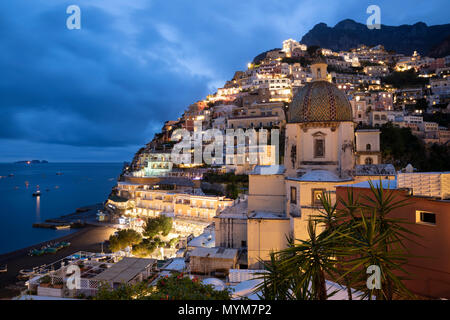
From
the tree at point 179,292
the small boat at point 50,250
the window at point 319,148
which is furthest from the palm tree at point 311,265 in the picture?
the small boat at point 50,250

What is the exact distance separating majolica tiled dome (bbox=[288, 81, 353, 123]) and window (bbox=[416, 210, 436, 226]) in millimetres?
10789

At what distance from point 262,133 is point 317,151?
131ft

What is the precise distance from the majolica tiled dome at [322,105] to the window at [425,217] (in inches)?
425

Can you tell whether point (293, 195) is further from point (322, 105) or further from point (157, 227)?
point (157, 227)

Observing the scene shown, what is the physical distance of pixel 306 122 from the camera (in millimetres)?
19469

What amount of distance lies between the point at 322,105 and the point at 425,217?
11.5m

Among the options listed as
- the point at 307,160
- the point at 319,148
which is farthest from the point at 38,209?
the point at 319,148

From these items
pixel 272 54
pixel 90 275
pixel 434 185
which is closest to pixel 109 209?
pixel 90 275

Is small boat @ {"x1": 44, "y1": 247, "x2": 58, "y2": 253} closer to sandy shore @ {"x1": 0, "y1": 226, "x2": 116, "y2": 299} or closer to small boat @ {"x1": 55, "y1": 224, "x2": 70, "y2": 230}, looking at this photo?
sandy shore @ {"x1": 0, "y1": 226, "x2": 116, "y2": 299}

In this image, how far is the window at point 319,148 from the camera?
1969cm

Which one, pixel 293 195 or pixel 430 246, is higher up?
pixel 293 195

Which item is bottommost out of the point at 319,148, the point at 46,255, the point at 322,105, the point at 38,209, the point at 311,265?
the point at 46,255

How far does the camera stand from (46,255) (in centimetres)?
3688

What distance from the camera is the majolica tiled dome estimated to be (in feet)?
62.6
